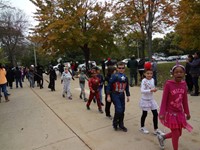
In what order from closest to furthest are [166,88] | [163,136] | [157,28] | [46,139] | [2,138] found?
1. [166,88]
2. [163,136]
3. [46,139]
4. [2,138]
5. [157,28]

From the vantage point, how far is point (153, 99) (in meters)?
4.82

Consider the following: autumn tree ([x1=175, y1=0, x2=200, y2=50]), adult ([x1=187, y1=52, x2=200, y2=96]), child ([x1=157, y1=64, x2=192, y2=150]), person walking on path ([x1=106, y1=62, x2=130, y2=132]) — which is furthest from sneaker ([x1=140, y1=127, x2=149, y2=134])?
autumn tree ([x1=175, y1=0, x2=200, y2=50])

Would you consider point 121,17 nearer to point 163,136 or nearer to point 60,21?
point 60,21

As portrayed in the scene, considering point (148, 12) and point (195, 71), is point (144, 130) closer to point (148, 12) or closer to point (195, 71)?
point (195, 71)

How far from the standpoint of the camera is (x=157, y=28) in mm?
22062

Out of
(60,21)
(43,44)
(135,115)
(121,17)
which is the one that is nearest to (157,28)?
(121,17)

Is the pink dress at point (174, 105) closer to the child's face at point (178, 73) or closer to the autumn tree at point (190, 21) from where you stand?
the child's face at point (178, 73)

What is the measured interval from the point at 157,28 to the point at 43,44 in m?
12.1

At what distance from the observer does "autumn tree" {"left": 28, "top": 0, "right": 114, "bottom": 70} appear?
21031 mm

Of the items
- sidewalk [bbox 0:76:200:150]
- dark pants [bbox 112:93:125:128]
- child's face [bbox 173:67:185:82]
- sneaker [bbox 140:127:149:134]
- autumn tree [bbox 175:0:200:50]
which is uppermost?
autumn tree [bbox 175:0:200:50]

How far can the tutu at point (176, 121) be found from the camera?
11.5ft

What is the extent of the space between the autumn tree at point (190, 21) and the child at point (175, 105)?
13574mm

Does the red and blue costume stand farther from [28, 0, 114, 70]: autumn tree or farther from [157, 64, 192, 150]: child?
[28, 0, 114, 70]: autumn tree

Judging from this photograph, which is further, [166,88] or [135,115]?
[135,115]
